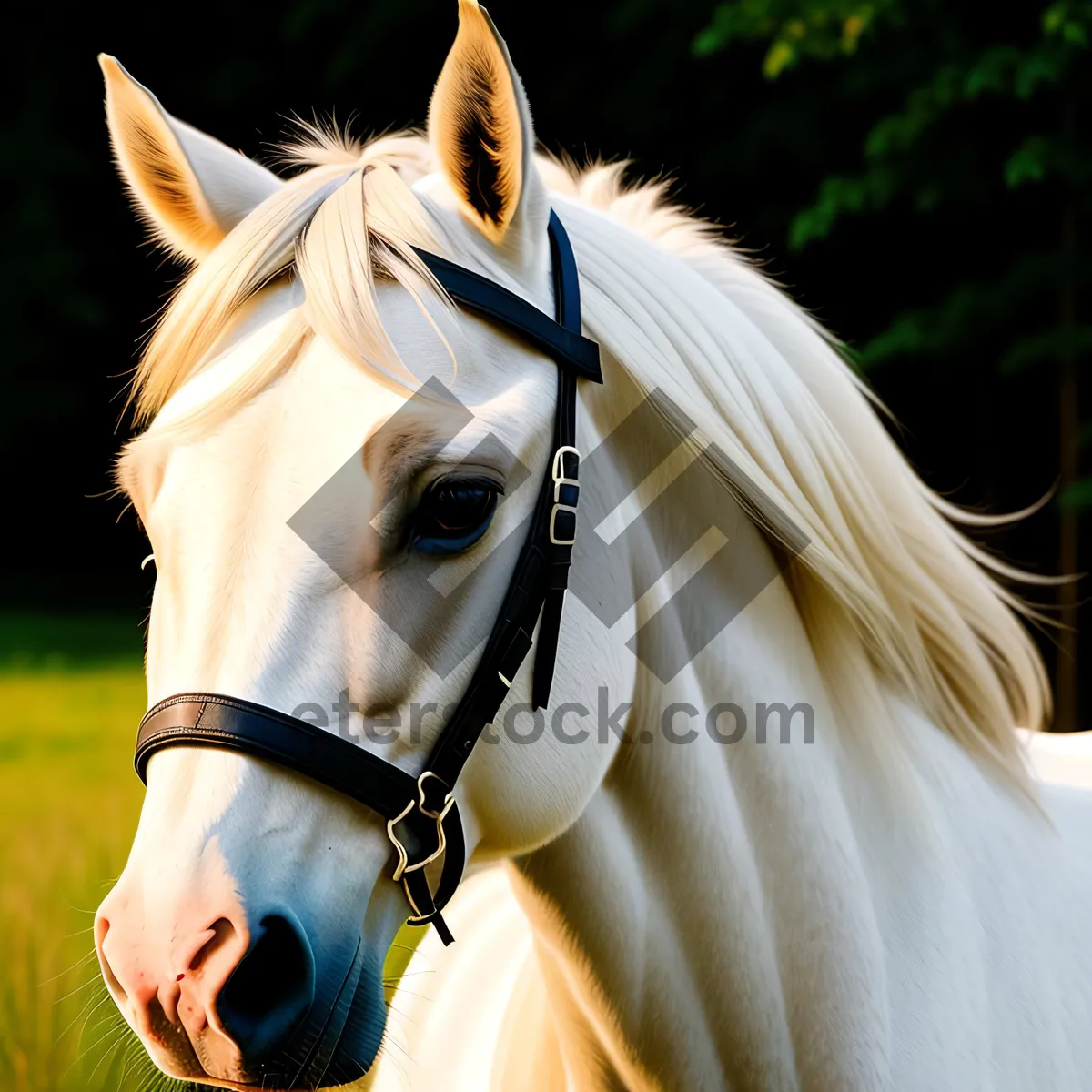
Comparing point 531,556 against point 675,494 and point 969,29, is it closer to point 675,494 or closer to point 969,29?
point 675,494

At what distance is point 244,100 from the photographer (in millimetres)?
15719

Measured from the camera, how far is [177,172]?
5.18ft

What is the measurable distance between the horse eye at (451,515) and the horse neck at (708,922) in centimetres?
36

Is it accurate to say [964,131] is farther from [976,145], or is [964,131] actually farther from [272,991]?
[272,991]

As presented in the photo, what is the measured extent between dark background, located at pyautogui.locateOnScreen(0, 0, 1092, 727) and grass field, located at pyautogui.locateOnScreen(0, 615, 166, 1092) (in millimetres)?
1210

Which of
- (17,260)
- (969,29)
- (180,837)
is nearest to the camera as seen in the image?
(180,837)

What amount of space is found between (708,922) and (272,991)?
1.90 feet

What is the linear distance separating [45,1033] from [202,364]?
2846mm

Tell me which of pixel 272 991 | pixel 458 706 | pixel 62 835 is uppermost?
pixel 458 706

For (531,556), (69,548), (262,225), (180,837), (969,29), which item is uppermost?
(969,29)

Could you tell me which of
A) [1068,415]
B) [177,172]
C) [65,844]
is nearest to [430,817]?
[177,172]

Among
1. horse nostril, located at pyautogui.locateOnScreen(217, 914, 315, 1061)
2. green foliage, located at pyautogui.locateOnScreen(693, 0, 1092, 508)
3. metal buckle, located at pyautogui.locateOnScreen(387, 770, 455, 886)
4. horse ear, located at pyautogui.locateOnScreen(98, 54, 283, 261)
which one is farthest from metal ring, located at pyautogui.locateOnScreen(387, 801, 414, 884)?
green foliage, located at pyautogui.locateOnScreen(693, 0, 1092, 508)

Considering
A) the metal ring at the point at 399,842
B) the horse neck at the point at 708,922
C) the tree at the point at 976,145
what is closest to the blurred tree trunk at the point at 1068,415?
the tree at the point at 976,145

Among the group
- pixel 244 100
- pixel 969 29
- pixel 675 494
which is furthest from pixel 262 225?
pixel 244 100
